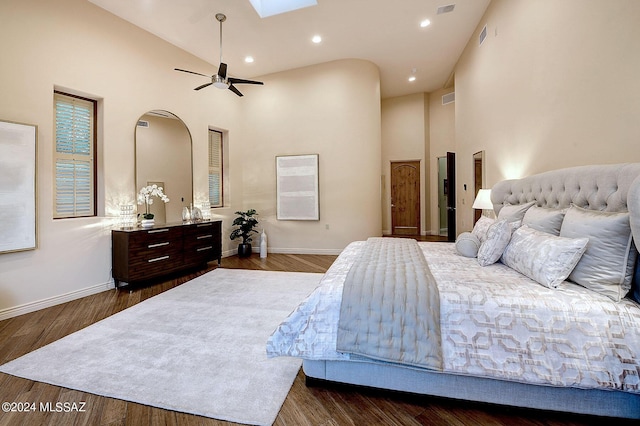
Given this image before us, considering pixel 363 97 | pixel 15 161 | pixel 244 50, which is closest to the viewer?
pixel 15 161

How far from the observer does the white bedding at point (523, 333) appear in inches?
54.5

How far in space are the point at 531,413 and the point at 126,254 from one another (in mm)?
4277

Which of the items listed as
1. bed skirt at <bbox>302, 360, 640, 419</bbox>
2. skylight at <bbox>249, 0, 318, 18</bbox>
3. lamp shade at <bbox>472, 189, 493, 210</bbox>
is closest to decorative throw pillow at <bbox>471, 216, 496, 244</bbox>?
lamp shade at <bbox>472, 189, 493, 210</bbox>

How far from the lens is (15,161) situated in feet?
9.74

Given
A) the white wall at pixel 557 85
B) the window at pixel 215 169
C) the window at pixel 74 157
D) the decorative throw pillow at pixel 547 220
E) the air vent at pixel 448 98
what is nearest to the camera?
the white wall at pixel 557 85

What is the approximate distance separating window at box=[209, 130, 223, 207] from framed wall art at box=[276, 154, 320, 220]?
48.2 inches

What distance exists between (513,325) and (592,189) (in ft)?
4.28

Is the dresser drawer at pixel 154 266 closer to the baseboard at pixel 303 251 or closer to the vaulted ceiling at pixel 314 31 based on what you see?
the baseboard at pixel 303 251

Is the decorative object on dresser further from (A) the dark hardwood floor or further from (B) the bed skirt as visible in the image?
(B) the bed skirt

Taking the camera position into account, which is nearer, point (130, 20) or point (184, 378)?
point (184, 378)

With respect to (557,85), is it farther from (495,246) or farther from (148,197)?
(148,197)

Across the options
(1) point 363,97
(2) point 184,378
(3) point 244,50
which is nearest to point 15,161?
(2) point 184,378

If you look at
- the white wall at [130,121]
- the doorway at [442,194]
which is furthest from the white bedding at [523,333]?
the doorway at [442,194]

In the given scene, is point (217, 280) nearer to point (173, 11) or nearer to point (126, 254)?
point (126, 254)
